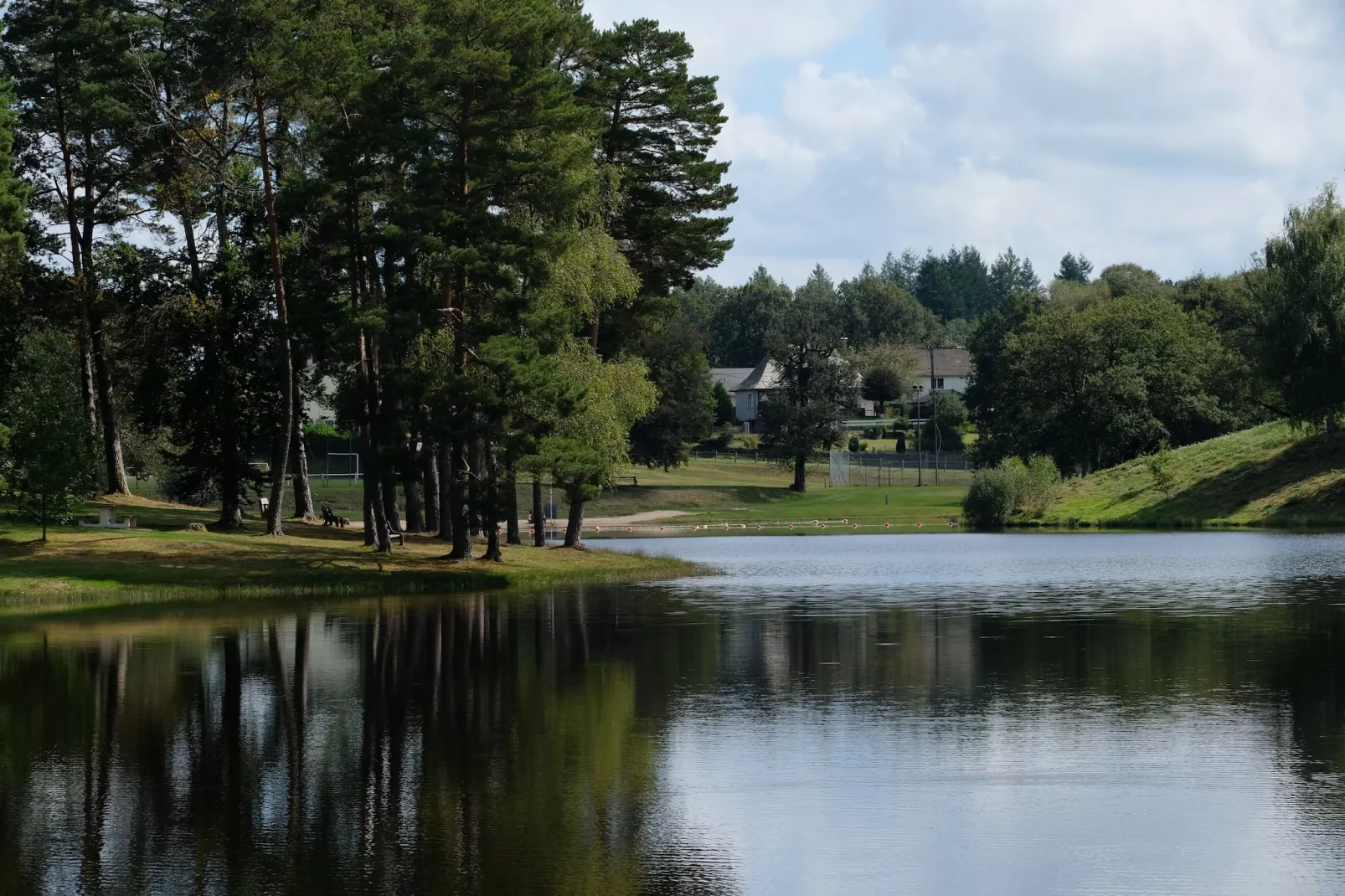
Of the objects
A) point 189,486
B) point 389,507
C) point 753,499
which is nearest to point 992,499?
point 753,499

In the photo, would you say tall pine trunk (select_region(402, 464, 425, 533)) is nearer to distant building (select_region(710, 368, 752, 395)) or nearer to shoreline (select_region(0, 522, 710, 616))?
shoreline (select_region(0, 522, 710, 616))

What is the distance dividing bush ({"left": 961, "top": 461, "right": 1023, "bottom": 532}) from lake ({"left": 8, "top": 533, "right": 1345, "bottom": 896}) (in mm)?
52751

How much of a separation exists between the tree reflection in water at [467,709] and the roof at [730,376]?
14786 centimetres

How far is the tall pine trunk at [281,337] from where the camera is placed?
49.3 metres

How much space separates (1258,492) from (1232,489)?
1.70 metres

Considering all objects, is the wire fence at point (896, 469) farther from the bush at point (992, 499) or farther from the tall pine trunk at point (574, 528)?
the tall pine trunk at point (574, 528)

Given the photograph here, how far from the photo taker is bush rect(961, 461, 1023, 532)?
299 ft

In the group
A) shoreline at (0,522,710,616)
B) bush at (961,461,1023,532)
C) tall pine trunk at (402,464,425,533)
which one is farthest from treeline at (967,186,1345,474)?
tall pine trunk at (402,464,425,533)

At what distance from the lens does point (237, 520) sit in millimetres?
56406

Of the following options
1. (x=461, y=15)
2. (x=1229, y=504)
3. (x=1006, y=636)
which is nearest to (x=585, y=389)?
(x=461, y=15)

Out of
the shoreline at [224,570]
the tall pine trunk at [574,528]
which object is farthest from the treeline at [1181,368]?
the shoreline at [224,570]

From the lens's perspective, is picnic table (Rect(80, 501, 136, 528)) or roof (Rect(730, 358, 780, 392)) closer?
picnic table (Rect(80, 501, 136, 528))

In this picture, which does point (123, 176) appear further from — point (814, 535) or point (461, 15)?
point (814, 535)

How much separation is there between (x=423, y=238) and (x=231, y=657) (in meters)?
18.2
